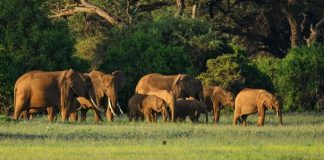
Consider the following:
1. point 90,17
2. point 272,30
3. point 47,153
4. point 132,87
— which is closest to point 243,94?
point 132,87

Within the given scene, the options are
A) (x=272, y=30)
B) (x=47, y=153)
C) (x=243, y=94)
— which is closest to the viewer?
(x=47, y=153)

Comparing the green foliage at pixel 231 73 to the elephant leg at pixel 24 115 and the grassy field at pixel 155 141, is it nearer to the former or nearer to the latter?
the elephant leg at pixel 24 115

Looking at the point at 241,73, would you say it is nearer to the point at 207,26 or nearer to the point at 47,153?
the point at 207,26

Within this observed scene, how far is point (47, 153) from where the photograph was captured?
954 inches

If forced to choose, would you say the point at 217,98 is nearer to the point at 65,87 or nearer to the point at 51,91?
the point at 65,87

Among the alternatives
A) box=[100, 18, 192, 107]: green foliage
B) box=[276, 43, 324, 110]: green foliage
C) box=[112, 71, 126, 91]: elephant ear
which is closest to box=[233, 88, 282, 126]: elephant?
box=[112, 71, 126, 91]: elephant ear

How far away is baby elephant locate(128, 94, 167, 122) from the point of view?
126ft

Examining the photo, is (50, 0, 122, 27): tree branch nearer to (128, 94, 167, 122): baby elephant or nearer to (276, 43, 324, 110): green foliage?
(276, 43, 324, 110): green foliage

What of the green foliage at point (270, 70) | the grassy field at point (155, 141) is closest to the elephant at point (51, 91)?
the grassy field at point (155, 141)

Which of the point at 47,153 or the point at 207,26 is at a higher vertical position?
the point at 207,26

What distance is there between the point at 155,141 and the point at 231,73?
75.0ft

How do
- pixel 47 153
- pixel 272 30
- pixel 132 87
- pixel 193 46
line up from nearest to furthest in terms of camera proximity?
pixel 47 153, pixel 132 87, pixel 193 46, pixel 272 30

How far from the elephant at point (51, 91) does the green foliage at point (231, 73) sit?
1173 centimetres

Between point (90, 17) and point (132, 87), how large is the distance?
13.9 meters
